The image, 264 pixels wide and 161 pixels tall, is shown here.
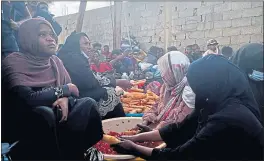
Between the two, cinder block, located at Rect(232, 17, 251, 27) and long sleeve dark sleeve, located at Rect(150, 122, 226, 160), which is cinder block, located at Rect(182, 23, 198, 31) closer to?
cinder block, located at Rect(232, 17, 251, 27)

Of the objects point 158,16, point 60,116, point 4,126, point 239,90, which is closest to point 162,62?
point 158,16

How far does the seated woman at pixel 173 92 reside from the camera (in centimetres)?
234

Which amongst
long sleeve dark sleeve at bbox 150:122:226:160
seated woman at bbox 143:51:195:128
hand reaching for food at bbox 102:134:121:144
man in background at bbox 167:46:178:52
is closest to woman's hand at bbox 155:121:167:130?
seated woman at bbox 143:51:195:128

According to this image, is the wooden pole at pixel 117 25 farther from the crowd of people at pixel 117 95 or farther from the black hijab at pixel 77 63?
the black hijab at pixel 77 63

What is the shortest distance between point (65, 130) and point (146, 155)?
61 centimetres

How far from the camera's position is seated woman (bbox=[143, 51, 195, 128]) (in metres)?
2.34

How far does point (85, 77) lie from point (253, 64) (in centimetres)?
148

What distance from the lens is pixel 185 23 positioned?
2686 mm

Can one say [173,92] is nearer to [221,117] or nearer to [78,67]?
[221,117]

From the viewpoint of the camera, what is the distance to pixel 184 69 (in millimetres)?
2338

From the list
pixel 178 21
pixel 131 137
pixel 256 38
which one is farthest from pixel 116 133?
pixel 256 38

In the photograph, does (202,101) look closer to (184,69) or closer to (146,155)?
(184,69)

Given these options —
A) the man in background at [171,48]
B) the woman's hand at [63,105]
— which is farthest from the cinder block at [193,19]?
the woman's hand at [63,105]

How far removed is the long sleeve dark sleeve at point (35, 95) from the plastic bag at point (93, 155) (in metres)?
0.45
